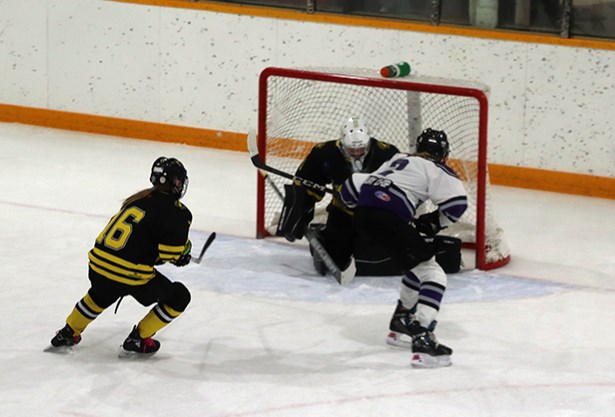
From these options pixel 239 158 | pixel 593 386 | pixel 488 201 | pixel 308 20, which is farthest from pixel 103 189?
pixel 593 386

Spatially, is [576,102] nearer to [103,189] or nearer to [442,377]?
[103,189]

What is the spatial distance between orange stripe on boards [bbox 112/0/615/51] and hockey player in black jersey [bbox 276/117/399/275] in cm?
206

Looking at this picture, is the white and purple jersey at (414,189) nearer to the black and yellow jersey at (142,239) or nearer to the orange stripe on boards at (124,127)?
the black and yellow jersey at (142,239)

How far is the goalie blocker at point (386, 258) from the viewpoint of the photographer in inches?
233

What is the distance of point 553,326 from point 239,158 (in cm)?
342

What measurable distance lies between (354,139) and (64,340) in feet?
5.12

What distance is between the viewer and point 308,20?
A: 26.9 feet

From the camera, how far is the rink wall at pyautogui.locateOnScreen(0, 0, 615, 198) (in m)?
7.58

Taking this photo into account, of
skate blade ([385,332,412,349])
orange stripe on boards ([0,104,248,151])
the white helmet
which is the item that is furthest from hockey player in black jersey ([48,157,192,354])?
orange stripe on boards ([0,104,248,151])

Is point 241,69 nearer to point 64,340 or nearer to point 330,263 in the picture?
point 330,263

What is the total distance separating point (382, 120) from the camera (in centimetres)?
700

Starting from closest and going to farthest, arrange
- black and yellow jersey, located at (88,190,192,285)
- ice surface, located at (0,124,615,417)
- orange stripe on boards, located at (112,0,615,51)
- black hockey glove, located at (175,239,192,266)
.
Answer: ice surface, located at (0,124,615,417) < black and yellow jersey, located at (88,190,192,285) < black hockey glove, located at (175,239,192,266) < orange stripe on boards, located at (112,0,615,51)

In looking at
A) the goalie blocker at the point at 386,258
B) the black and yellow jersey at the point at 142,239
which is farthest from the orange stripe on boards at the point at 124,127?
the black and yellow jersey at the point at 142,239

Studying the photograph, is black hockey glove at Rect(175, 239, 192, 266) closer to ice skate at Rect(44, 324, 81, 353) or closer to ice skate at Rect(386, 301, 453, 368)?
ice skate at Rect(44, 324, 81, 353)
